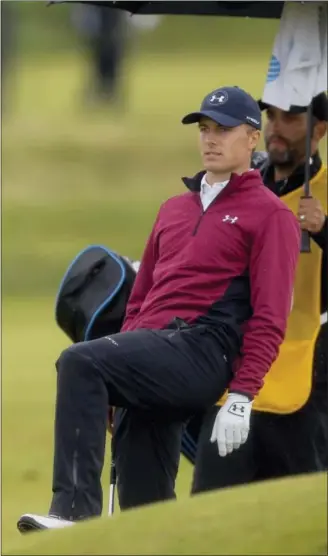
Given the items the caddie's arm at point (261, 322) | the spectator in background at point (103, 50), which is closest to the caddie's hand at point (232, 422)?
the caddie's arm at point (261, 322)

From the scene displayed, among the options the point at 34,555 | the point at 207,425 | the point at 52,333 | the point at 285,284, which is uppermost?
the point at 285,284

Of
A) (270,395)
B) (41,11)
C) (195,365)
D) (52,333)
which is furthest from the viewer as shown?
(41,11)

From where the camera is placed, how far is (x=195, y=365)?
4938mm

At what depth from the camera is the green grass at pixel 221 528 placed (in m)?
3.52

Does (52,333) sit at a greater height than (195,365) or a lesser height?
lesser

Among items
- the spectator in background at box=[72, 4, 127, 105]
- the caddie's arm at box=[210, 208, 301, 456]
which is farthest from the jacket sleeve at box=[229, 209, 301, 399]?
the spectator in background at box=[72, 4, 127, 105]

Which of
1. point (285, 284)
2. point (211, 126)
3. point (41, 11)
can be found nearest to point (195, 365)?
point (285, 284)

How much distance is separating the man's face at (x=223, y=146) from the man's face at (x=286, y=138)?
1190 mm

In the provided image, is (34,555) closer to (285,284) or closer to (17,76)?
(285,284)

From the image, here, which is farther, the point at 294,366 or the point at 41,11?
the point at 41,11

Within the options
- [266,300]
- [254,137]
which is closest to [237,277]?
[266,300]

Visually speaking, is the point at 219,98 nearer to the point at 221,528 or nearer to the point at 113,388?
the point at 113,388

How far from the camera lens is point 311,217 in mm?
6160

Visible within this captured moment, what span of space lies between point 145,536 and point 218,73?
83.1 feet
